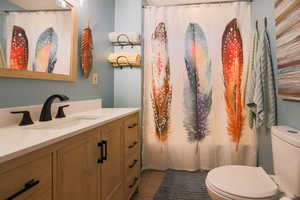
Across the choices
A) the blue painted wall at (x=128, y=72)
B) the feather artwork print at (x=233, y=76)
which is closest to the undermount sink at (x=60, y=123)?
the blue painted wall at (x=128, y=72)

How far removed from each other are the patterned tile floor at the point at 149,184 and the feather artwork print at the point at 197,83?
2.24 ft

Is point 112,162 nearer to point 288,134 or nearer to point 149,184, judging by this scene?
point 149,184

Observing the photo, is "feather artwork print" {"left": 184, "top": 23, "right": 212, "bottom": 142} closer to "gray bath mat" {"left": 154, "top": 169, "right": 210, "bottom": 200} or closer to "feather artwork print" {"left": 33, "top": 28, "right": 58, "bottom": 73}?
"gray bath mat" {"left": 154, "top": 169, "right": 210, "bottom": 200}

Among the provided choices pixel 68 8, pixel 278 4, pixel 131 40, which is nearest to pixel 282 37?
pixel 278 4

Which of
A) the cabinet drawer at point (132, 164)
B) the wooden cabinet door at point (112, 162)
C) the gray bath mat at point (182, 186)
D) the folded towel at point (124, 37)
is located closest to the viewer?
the wooden cabinet door at point (112, 162)

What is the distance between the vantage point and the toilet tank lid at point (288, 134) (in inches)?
47.0

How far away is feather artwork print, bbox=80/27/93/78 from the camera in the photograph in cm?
186

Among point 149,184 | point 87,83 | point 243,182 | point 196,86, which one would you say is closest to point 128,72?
point 87,83

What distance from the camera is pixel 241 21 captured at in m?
2.39

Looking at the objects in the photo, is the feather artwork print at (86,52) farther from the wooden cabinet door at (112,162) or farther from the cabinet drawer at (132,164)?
the cabinet drawer at (132,164)

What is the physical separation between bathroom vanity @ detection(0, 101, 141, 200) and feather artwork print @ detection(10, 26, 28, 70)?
38 cm

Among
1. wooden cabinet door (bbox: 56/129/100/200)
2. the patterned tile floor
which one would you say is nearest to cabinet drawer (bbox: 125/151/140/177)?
the patterned tile floor

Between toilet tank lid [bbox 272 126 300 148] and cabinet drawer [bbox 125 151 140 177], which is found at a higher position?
toilet tank lid [bbox 272 126 300 148]

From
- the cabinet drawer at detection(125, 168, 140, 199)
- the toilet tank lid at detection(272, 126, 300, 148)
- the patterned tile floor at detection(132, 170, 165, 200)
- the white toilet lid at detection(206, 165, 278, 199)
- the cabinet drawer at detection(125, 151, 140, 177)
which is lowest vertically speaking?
the patterned tile floor at detection(132, 170, 165, 200)
